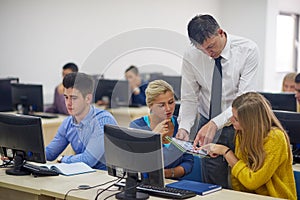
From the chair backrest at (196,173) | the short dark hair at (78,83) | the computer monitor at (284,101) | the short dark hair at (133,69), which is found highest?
the short dark hair at (133,69)

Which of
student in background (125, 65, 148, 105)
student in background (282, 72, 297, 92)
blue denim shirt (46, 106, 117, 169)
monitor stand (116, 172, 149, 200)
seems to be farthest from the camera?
student in background (125, 65, 148, 105)

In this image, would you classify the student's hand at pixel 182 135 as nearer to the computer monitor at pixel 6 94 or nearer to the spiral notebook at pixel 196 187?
the spiral notebook at pixel 196 187

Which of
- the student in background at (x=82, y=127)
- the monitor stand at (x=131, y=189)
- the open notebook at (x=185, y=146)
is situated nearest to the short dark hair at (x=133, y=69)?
the student in background at (x=82, y=127)

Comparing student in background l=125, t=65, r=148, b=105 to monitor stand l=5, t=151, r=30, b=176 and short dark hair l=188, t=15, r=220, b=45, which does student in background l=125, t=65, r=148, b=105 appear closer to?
monitor stand l=5, t=151, r=30, b=176

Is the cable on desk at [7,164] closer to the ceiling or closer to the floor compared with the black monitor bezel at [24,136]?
closer to the floor

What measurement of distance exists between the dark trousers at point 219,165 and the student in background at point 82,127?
0.63 meters

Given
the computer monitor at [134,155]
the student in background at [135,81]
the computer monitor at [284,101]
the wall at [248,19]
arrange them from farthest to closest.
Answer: the wall at [248,19] → the student in background at [135,81] → the computer monitor at [284,101] → the computer monitor at [134,155]

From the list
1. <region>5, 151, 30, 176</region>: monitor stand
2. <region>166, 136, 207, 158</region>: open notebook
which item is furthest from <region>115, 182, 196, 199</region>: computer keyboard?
<region>5, 151, 30, 176</region>: monitor stand

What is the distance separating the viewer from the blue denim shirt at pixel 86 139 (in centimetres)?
328

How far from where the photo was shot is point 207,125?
117 inches

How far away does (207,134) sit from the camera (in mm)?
2961

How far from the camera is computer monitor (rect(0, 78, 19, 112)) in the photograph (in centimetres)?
597

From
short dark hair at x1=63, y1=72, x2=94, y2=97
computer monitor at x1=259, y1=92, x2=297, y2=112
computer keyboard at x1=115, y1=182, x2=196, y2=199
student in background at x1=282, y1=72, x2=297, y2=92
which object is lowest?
computer keyboard at x1=115, y1=182, x2=196, y2=199

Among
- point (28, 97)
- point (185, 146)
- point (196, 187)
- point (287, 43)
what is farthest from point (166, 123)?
point (287, 43)
